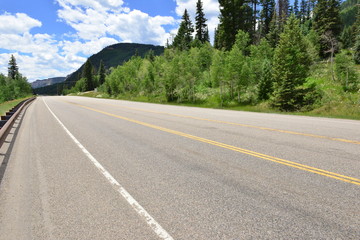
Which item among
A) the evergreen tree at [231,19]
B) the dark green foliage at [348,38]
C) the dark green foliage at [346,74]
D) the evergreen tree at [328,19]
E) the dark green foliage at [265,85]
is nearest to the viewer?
the dark green foliage at [346,74]

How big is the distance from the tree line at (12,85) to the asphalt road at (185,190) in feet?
322

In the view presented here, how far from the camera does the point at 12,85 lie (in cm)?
9525

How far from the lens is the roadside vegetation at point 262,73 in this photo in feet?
97.0

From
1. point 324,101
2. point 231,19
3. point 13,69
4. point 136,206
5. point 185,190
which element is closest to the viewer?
point 136,206

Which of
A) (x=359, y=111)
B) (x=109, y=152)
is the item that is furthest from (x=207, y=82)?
(x=109, y=152)

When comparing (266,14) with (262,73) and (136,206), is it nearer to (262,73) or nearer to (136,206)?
(262,73)

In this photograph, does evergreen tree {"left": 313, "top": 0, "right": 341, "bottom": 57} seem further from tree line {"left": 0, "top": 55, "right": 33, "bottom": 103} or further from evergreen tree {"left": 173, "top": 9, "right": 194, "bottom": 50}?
tree line {"left": 0, "top": 55, "right": 33, "bottom": 103}

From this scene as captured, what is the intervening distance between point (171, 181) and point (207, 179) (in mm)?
744

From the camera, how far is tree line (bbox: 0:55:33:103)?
86950 mm

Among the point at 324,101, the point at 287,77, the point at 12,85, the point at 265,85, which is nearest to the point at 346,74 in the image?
the point at 324,101

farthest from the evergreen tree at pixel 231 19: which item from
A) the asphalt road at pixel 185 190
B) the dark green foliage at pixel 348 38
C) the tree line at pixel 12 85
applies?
the tree line at pixel 12 85

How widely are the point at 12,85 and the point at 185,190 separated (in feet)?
381

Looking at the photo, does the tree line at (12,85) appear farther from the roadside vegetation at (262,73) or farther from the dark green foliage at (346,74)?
the dark green foliage at (346,74)

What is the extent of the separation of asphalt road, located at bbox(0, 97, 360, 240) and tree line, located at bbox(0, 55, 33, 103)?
322 feet
